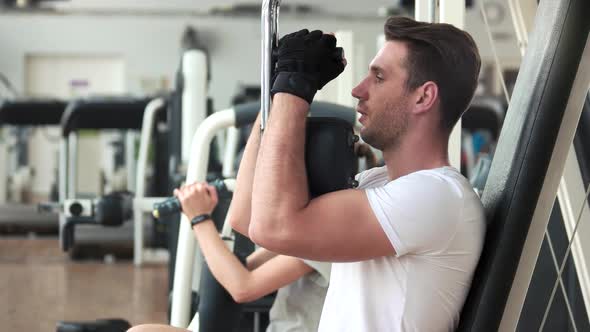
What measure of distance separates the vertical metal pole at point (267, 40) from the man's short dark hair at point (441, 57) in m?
0.17

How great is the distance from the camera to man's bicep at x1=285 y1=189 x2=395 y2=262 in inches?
49.0

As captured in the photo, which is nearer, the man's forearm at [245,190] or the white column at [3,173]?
the man's forearm at [245,190]

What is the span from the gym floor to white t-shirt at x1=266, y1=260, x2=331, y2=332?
215 cm

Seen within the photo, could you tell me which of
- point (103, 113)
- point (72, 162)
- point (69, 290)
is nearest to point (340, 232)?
point (69, 290)

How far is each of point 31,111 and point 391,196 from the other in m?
6.57

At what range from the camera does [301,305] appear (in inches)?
78.6

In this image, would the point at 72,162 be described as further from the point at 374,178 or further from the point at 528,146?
the point at 528,146

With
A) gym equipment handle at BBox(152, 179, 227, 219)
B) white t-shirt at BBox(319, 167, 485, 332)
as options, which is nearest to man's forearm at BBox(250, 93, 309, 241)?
white t-shirt at BBox(319, 167, 485, 332)

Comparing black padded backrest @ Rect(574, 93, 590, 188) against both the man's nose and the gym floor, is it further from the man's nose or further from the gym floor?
the gym floor

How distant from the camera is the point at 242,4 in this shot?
11.7 m

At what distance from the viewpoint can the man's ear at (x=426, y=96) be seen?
4.33 feet

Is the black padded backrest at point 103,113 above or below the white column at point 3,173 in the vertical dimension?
above

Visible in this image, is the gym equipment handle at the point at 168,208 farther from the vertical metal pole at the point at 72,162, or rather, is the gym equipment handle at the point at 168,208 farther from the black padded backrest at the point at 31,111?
the black padded backrest at the point at 31,111

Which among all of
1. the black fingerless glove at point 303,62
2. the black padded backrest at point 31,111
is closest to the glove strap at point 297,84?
the black fingerless glove at point 303,62
